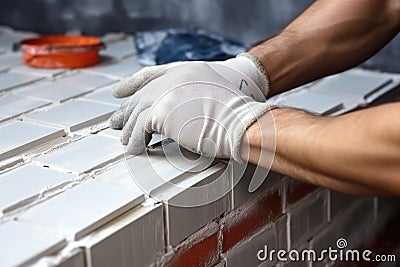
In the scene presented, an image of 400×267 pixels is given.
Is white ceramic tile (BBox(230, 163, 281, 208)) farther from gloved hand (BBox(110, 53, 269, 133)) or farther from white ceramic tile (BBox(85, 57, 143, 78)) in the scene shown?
white ceramic tile (BBox(85, 57, 143, 78))

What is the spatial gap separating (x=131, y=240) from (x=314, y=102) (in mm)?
771

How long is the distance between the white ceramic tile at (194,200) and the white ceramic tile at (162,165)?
0.02 meters

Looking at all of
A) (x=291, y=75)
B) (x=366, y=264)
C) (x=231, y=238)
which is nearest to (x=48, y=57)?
(x=291, y=75)

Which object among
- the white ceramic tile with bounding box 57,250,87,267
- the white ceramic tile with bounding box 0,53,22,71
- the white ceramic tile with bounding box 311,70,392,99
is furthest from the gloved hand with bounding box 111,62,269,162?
the white ceramic tile with bounding box 0,53,22,71

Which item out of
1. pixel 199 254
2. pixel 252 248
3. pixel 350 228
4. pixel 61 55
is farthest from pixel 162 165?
pixel 61 55

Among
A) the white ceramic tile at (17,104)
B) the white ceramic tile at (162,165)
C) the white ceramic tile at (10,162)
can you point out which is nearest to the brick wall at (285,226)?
the white ceramic tile at (162,165)

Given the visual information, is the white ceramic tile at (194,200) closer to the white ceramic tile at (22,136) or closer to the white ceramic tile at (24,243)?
the white ceramic tile at (24,243)

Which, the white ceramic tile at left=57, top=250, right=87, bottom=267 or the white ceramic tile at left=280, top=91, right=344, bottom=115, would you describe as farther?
the white ceramic tile at left=280, top=91, right=344, bottom=115

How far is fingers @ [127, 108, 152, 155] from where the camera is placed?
127 centimetres

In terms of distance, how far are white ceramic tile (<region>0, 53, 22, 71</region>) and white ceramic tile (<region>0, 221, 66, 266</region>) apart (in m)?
1.02

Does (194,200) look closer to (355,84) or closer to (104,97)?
(104,97)

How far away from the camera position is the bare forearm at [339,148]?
1044mm

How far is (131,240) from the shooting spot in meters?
1.08

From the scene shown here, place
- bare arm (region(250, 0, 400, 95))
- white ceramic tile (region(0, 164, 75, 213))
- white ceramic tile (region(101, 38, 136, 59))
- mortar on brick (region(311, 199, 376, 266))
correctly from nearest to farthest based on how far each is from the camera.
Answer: white ceramic tile (region(0, 164, 75, 213))
bare arm (region(250, 0, 400, 95))
mortar on brick (region(311, 199, 376, 266))
white ceramic tile (region(101, 38, 136, 59))
